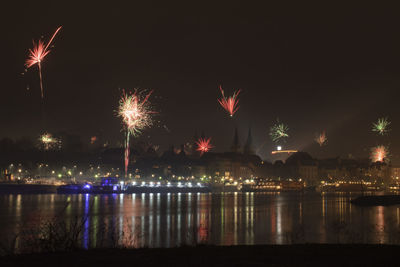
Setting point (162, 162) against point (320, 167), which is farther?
point (320, 167)

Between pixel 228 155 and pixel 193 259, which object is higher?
pixel 228 155

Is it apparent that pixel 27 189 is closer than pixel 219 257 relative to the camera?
No

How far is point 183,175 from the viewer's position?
484ft

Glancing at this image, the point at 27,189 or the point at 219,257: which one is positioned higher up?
the point at 219,257

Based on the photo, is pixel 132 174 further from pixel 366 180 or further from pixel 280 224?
pixel 280 224

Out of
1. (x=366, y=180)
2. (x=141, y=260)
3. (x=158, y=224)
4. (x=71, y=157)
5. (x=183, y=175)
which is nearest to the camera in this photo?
(x=141, y=260)

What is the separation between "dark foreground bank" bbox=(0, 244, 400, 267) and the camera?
1089cm

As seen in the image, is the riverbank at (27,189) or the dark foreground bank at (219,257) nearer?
the dark foreground bank at (219,257)

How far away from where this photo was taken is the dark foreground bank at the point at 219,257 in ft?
35.7

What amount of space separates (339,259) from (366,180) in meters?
183

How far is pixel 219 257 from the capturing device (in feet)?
38.9

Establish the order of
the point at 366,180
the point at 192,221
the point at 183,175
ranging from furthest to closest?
the point at 366,180
the point at 183,175
the point at 192,221

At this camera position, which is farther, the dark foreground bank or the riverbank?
the riverbank

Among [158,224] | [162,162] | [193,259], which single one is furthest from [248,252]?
[162,162]
